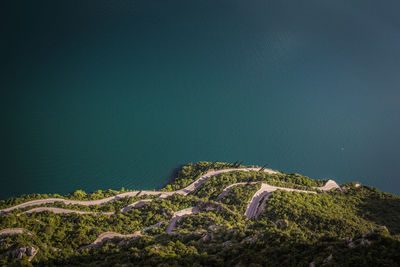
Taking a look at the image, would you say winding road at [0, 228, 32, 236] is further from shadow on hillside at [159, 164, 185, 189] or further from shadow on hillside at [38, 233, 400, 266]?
shadow on hillside at [159, 164, 185, 189]

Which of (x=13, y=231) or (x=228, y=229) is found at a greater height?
(x=228, y=229)

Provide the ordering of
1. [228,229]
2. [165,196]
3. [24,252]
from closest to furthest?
[24,252]
[228,229]
[165,196]

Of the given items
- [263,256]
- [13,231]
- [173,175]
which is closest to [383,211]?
[263,256]

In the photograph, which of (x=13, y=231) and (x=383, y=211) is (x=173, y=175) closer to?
(x=13, y=231)

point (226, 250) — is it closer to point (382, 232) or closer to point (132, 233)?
point (382, 232)

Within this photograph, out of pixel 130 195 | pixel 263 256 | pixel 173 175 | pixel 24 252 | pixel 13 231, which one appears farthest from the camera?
pixel 173 175

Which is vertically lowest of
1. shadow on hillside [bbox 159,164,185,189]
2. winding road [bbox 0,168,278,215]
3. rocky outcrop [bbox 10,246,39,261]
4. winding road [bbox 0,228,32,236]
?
rocky outcrop [bbox 10,246,39,261]

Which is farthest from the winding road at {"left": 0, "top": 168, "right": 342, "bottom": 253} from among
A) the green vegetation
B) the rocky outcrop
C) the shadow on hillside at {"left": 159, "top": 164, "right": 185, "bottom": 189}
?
the shadow on hillside at {"left": 159, "top": 164, "right": 185, "bottom": 189}
